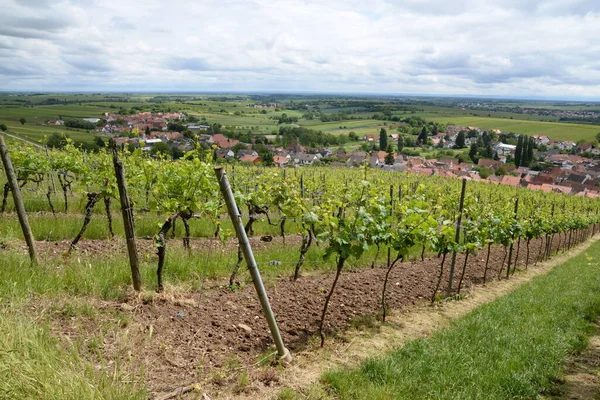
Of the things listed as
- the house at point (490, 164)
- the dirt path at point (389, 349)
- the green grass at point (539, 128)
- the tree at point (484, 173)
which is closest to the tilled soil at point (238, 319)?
the dirt path at point (389, 349)

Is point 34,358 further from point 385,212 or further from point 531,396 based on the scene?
point 531,396

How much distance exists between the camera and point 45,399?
9.09 ft

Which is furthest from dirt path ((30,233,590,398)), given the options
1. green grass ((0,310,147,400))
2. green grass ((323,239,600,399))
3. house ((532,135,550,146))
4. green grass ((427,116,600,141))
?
green grass ((427,116,600,141))

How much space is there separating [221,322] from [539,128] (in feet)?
547

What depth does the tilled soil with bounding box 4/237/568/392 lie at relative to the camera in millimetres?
3750

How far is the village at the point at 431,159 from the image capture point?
5141 centimetres

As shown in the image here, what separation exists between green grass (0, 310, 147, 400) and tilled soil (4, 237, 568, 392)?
35 cm

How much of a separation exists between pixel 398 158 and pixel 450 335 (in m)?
81.7

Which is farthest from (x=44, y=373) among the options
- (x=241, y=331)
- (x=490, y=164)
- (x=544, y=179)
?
(x=490, y=164)

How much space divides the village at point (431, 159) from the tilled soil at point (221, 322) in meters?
24.8

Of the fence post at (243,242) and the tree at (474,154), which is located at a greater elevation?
the fence post at (243,242)

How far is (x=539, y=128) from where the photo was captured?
5556 inches

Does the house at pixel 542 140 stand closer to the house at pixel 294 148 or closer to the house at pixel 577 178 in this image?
the house at pixel 577 178

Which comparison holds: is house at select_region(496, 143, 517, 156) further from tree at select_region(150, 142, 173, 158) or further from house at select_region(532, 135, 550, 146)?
tree at select_region(150, 142, 173, 158)
